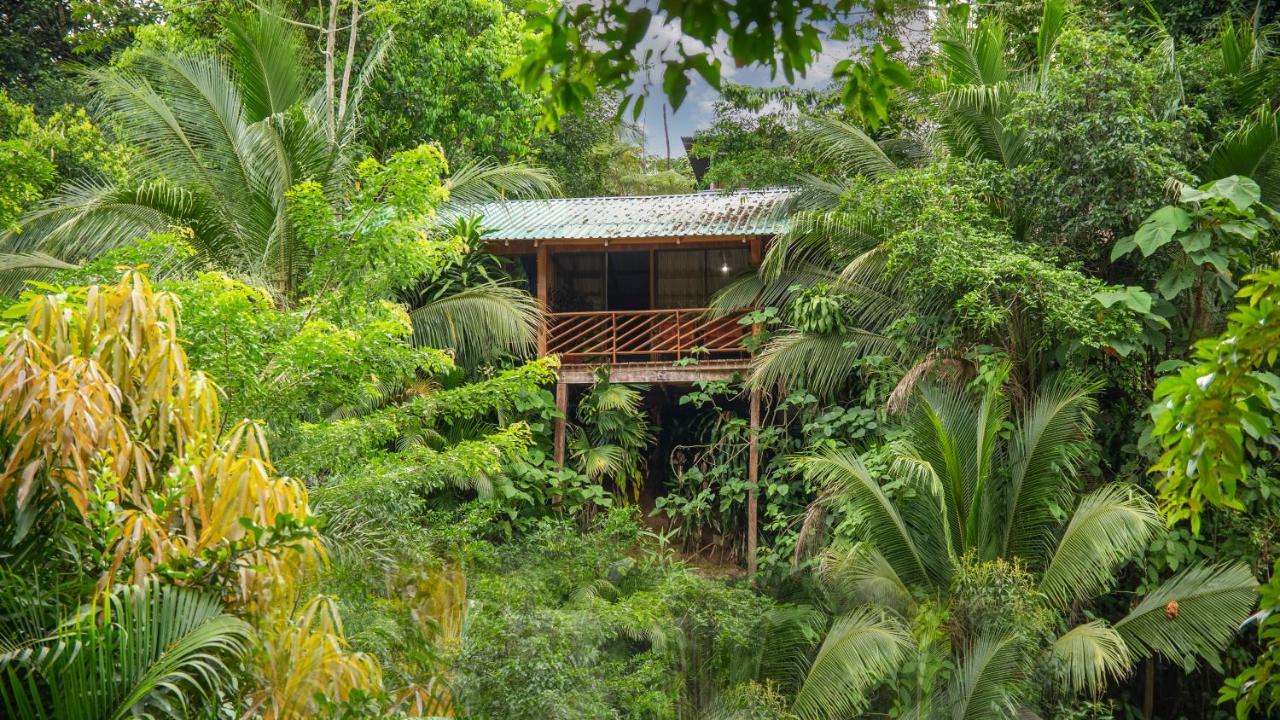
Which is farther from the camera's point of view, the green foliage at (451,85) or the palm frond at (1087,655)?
the green foliage at (451,85)

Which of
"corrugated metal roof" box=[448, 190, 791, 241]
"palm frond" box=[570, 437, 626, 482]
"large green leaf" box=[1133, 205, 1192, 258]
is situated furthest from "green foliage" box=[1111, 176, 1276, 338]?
"palm frond" box=[570, 437, 626, 482]

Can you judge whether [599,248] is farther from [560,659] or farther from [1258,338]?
[1258,338]

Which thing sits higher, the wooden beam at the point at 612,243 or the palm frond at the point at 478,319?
the wooden beam at the point at 612,243

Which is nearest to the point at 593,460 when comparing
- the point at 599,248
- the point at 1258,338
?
the point at 599,248

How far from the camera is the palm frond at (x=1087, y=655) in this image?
26.0 feet

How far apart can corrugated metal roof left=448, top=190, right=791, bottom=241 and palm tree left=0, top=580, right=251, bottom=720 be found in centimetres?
745

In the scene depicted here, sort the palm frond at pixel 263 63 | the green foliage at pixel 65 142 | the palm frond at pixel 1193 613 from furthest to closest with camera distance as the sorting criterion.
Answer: the green foliage at pixel 65 142
the palm frond at pixel 263 63
the palm frond at pixel 1193 613

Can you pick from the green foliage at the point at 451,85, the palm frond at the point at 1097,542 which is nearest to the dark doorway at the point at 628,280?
the green foliage at the point at 451,85

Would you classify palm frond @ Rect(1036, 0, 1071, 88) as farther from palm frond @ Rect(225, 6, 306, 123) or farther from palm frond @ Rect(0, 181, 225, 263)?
palm frond @ Rect(0, 181, 225, 263)

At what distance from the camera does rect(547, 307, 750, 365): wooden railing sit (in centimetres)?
1220

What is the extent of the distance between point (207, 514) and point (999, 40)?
8.81 meters

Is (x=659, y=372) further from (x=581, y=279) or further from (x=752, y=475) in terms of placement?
(x=581, y=279)

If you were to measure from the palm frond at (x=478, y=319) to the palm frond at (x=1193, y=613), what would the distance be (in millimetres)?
5892

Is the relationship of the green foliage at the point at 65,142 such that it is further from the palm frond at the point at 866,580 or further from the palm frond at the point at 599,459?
the palm frond at the point at 866,580
